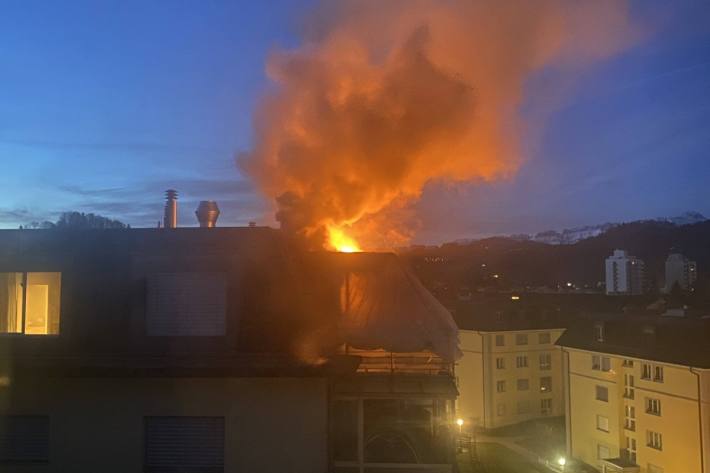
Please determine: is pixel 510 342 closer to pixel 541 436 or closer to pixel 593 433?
pixel 541 436

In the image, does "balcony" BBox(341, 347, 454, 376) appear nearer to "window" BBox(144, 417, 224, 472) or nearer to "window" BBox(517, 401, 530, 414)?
"window" BBox(144, 417, 224, 472)

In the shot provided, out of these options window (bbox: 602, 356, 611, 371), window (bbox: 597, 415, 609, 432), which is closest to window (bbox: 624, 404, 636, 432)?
window (bbox: 597, 415, 609, 432)

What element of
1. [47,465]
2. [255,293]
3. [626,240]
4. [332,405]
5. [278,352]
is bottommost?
[47,465]

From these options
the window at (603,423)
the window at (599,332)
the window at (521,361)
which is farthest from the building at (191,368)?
the window at (521,361)

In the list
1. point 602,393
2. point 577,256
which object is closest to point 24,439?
point 602,393

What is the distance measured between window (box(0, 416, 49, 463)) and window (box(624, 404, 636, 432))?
88.1 feet

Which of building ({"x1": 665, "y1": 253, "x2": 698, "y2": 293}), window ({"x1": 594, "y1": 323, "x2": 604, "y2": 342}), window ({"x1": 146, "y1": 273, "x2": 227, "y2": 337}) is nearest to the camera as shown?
window ({"x1": 146, "y1": 273, "x2": 227, "y2": 337})

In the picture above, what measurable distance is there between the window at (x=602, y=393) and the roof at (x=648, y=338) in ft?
6.53

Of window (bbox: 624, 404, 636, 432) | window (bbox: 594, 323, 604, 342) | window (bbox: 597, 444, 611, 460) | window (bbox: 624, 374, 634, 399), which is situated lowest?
window (bbox: 597, 444, 611, 460)

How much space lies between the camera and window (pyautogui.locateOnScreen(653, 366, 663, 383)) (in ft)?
82.1

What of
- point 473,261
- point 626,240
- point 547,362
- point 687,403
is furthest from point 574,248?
point 687,403

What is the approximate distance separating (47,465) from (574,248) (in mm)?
90179

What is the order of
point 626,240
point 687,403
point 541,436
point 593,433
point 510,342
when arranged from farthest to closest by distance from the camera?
A: point 626,240, point 510,342, point 541,436, point 593,433, point 687,403

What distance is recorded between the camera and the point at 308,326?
8.04m
